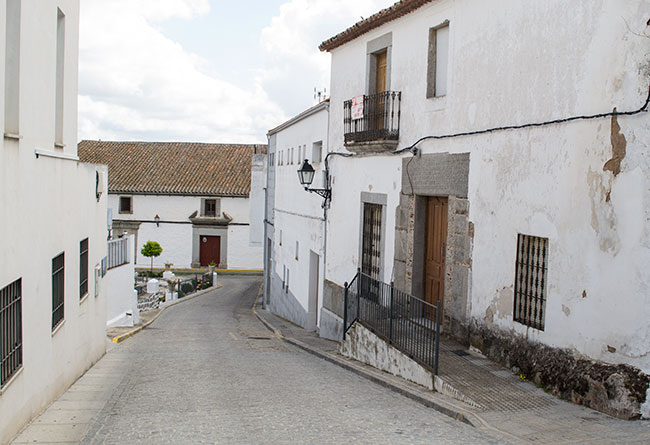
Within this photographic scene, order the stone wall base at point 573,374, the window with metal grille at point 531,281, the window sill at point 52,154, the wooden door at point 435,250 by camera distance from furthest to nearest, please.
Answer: the wooden door at point 435,250 → the window with metal grille at point 531,281 → the window sill at point 52,154 → the stone wall base at point 573,374

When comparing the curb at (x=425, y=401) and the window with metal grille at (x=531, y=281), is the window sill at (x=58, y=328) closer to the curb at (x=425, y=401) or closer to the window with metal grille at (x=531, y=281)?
the curb at (x=425, y=401)

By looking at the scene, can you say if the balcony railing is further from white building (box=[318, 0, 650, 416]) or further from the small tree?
→ the small tree

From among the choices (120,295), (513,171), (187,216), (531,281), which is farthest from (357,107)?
(187,216)

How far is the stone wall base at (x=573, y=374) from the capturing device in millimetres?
6617

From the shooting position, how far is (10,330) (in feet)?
20.4

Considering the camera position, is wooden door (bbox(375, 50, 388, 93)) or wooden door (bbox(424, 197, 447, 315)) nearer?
wooden door (bbox(424, 197, 447, 315))

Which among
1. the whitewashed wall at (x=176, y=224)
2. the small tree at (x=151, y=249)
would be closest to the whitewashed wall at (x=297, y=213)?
the small tree at (x=151, y=249)

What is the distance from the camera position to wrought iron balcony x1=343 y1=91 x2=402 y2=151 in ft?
39.0

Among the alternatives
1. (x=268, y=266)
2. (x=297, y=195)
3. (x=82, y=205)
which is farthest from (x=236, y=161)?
(x=82, y=205)

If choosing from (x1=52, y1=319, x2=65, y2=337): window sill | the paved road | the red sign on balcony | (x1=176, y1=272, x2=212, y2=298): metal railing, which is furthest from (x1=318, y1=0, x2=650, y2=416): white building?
(x1=176, y1=272, x2=212, y2=298): metal railing

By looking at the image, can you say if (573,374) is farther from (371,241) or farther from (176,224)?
(176,224)

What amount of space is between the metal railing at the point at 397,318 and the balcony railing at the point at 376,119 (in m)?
2.63

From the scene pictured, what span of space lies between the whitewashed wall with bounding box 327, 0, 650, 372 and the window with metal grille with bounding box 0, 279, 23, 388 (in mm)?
5880

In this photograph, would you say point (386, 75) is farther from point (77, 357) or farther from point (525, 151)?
point (77, 357)
